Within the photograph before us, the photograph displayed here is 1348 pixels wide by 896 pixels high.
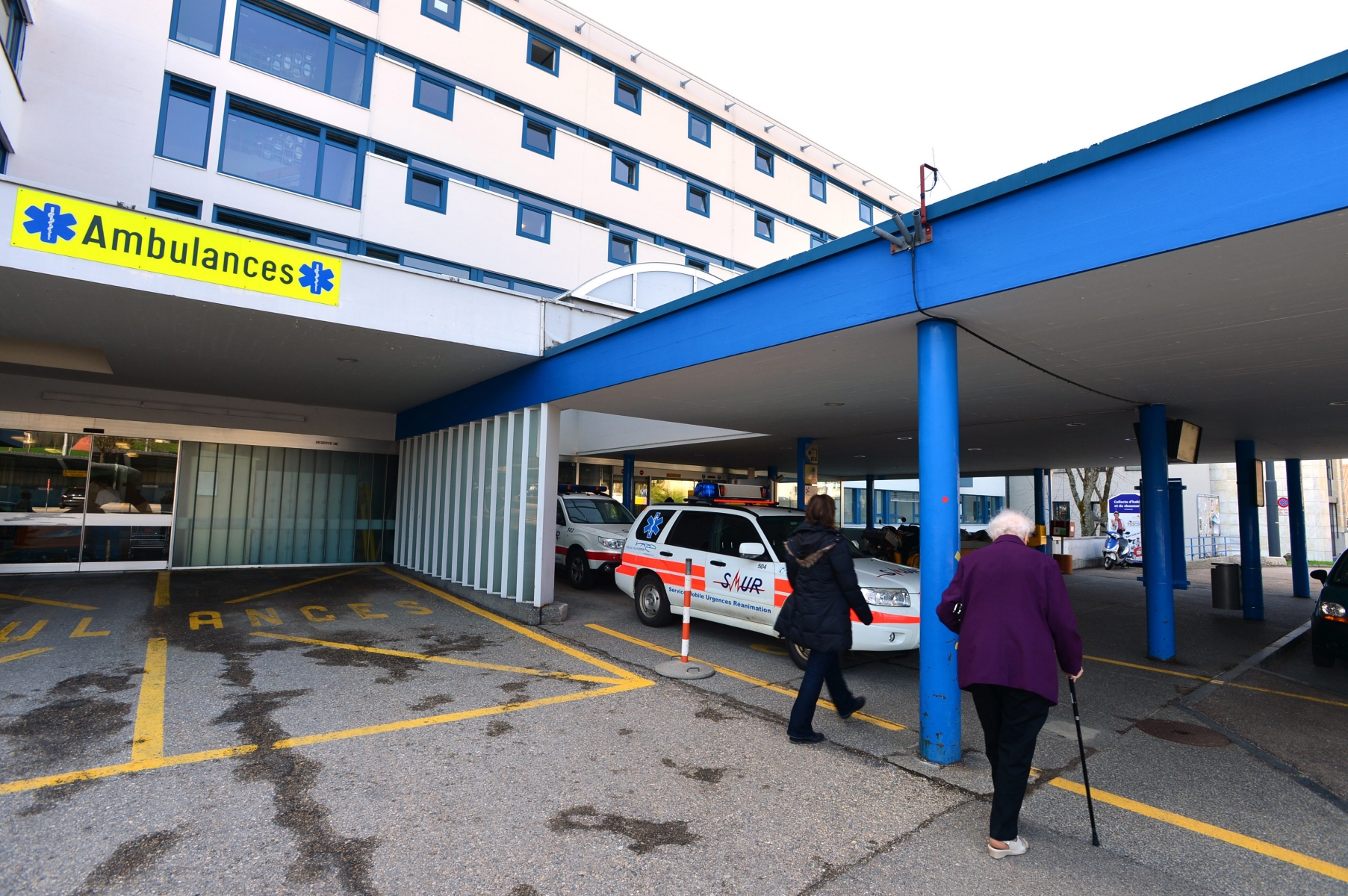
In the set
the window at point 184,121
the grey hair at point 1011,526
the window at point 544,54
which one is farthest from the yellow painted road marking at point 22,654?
the window at point 544,54

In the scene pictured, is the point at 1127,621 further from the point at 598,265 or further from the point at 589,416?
the point at 598,265

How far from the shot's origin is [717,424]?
12055 mm

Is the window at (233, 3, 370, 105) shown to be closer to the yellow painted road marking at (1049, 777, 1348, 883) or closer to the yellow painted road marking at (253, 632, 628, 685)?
the yellow painted road marking at (253, 632, 628, 685)

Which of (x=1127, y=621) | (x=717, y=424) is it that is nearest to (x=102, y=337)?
(x=717, y=424)

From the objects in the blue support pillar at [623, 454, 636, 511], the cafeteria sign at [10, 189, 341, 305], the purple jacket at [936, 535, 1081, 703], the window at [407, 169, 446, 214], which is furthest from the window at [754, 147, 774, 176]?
the purple jacket at [936, 535, 1081, 703]

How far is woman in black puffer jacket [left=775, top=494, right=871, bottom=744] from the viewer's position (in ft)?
16.5

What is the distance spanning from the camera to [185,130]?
14.3 meters

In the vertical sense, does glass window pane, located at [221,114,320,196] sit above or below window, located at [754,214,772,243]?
below

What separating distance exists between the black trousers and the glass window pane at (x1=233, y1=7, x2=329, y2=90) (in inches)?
742

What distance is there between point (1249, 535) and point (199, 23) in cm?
2361

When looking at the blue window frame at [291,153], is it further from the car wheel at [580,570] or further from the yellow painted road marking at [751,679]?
the yellow painted road marking at [751,679]

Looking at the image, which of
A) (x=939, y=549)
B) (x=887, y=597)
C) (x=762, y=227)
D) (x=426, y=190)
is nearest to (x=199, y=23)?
(x=426, y=190)

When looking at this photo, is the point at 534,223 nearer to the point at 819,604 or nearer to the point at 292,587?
the point at 292,587

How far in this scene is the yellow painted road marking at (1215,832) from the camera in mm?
3465
